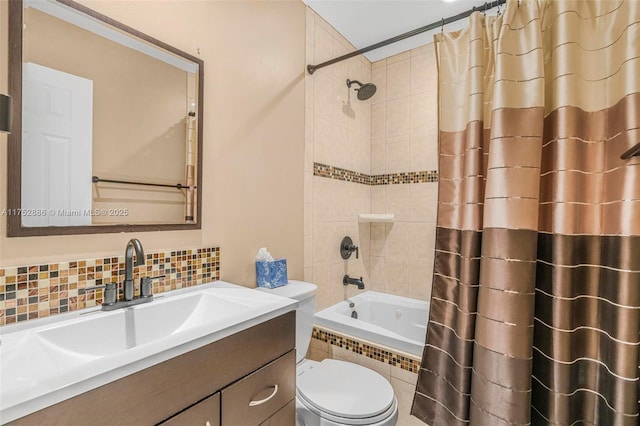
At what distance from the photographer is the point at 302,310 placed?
146cm

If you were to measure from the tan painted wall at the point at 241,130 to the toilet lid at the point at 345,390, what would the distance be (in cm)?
54

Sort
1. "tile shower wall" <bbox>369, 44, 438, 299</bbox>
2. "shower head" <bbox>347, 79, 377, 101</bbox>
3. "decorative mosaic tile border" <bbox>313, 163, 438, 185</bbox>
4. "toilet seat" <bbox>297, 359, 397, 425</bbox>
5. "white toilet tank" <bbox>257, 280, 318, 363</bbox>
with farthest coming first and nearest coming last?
"tile shower wall" <bbox>369, 44, 438, 299</bbox> < "shower head" <bbox>347, 79, 377, 101</bbox> < "decorative mosaic tile border" <bbox>313, 163, 438, 185</bbox> < "white toilet tank" <bbox>257, 280, 318, 363</bbox> < "toilet seat" <bbox>297, 359, 397, 425</bbox>

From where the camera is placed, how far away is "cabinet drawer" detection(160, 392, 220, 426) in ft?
2.35

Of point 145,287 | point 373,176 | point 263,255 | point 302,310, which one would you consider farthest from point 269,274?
point 373,176

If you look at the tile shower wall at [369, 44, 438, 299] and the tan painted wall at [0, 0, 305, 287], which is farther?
the tile shower wall at [369, 44, 438, 299]

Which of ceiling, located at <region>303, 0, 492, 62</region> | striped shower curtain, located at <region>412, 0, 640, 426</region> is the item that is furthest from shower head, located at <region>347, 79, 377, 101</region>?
striped shower curtain, located at <region>412, 0, 640, 426</region>

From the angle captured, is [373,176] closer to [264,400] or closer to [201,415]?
[264,400]

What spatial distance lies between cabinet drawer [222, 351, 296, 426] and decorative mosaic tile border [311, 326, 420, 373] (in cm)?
75

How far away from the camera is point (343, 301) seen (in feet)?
7.48

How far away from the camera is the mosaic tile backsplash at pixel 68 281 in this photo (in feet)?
2.70

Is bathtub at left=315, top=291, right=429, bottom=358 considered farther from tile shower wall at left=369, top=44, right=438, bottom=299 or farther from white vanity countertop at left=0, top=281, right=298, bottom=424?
white vanity countertop at left=0, top=281, right=298, bottom=424

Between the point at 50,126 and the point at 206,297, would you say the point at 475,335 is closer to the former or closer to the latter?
the point at 206,297

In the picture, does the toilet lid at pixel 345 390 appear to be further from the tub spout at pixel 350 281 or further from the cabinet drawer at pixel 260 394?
the tub spout at pixel 350 281

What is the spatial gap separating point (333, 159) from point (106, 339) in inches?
65.5
